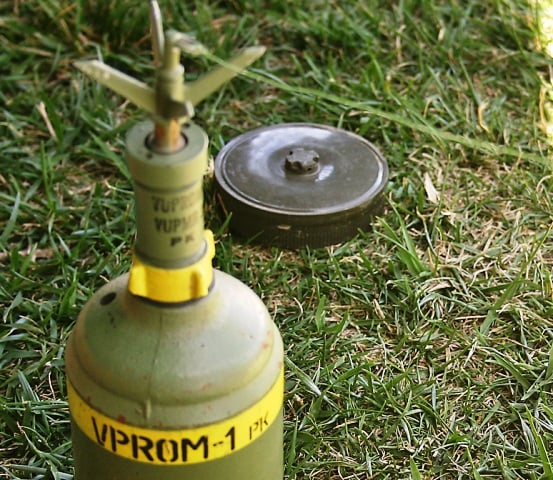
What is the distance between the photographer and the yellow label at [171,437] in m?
1.48

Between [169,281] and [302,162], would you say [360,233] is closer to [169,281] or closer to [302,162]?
[302,162]

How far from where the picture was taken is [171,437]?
147 cm

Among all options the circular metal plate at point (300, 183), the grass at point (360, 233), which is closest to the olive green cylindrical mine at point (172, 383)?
the grass at point (360, 233)

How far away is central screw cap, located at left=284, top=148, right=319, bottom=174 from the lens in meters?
2.62

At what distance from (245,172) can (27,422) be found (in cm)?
94

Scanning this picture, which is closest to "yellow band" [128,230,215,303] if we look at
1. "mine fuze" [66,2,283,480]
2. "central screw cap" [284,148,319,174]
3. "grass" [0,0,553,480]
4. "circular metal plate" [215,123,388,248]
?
"mine fuze" [66,2,283,480]

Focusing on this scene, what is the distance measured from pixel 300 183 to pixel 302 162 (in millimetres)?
58

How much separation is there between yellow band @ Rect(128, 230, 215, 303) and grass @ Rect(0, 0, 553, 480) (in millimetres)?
609

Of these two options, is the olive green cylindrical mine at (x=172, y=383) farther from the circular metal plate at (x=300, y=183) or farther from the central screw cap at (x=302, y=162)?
the central screw cap at (x=302, y=162)

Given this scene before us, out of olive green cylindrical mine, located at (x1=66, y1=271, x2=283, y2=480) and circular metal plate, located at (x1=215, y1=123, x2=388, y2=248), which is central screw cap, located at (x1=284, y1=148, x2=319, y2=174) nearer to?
circular metal plate, located at (x1=215, y1=123, x2=388, y2=248)

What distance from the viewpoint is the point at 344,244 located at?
8.35 feet

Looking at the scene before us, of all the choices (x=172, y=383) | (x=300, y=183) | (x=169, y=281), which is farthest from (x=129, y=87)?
(x=300, y=183)

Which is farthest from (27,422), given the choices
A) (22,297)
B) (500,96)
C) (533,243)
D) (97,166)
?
(500,96)

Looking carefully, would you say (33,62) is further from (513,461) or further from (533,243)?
(513,461)
